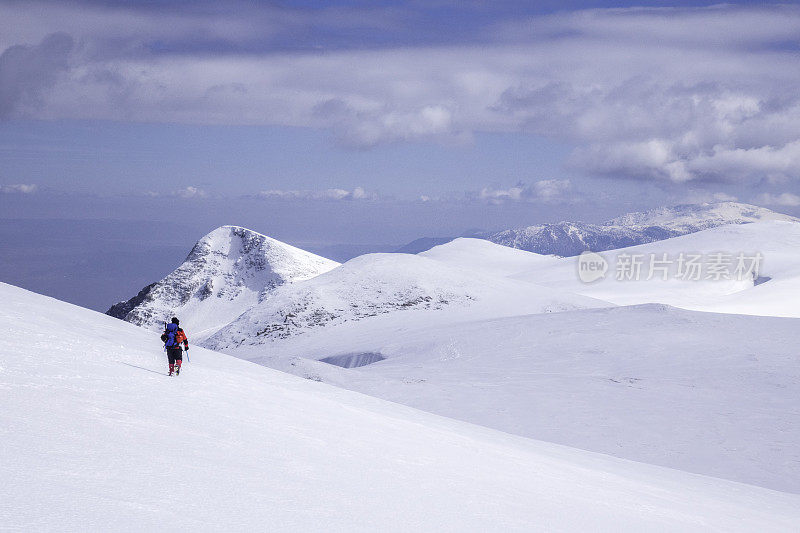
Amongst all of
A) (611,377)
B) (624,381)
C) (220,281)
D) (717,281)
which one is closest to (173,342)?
(624,381)

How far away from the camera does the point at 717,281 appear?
12381 cm

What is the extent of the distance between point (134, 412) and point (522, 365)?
31724 mm

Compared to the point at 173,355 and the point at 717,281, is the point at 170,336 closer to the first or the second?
the point at 173,355

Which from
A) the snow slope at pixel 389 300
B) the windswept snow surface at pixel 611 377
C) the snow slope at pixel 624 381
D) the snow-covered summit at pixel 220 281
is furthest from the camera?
the snow-covered summit at pixel 220 281

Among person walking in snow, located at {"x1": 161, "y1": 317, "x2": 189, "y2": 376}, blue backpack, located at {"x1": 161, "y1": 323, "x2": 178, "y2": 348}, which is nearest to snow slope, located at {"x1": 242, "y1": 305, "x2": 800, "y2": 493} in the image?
person walking in snow, located at {"x1": 161, "y1": 317, "x2": 189, "y2": 376}

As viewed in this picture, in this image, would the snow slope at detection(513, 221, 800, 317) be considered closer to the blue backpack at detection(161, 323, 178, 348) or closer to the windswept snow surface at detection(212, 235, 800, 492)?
the windswept snow surface at detection(212, 235, 800, 492)

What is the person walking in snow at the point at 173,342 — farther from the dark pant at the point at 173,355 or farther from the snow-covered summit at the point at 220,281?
the snow-covered summit at the point at 220,281

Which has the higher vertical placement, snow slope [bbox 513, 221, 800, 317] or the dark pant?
snow slope [bbox 513, 221, 800, 317]

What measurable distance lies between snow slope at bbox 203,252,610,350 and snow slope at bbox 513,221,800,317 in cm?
2813

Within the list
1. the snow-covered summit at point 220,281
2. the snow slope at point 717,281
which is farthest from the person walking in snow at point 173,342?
the snow-covered summit at point 220,281

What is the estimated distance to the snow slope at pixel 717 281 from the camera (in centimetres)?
9781

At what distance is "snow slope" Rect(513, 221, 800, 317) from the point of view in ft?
321

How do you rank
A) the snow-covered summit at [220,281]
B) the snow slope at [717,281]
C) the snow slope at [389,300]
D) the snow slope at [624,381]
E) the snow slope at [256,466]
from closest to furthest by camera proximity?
the snow slope at [256,466] → the snow slope at [624,381] → the snow slope at [389,300] → the snow slope at [717,281] → the snow-covered summit at [220,281]

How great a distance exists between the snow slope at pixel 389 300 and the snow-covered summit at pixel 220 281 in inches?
2810
